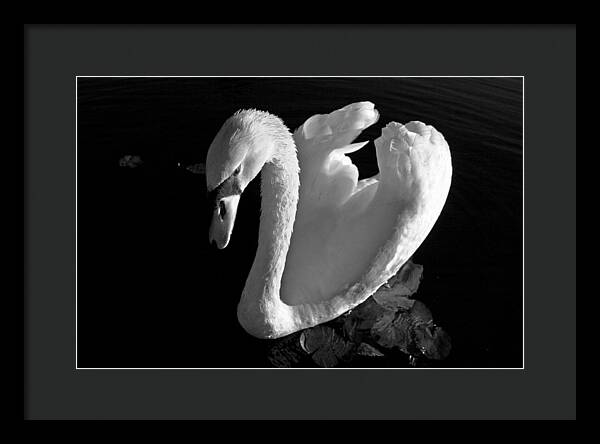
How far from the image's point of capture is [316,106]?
2.97 meters

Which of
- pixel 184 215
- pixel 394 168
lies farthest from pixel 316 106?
pixel 184 215

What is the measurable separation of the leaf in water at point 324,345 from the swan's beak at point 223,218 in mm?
713

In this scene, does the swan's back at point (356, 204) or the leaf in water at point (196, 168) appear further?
the leaf in water at point (196, 168)

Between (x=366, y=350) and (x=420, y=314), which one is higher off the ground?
(x=420, y=314)

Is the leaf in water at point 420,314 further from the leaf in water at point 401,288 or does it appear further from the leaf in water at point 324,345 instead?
the leaf in water at point 324,345

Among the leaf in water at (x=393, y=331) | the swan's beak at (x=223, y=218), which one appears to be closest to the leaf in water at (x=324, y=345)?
the leaf in water at (x=393, y=331)

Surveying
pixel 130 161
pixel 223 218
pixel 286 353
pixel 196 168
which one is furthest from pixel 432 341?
pixel 130 161

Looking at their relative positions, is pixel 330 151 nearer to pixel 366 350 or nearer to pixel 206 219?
pixel 206 219

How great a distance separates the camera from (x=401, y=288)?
294 cm

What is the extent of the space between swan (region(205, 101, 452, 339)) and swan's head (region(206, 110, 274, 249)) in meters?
0.01

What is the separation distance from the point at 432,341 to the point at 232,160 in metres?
1.28

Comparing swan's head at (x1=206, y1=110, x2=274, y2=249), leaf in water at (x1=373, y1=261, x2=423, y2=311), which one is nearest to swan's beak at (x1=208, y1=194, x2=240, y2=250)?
swan's head at (x1=206, y1=110, x2=274, y2=249)

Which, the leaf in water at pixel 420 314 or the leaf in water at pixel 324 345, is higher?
the leaf in water at pixel 420 314

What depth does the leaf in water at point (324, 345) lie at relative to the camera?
103 inches
